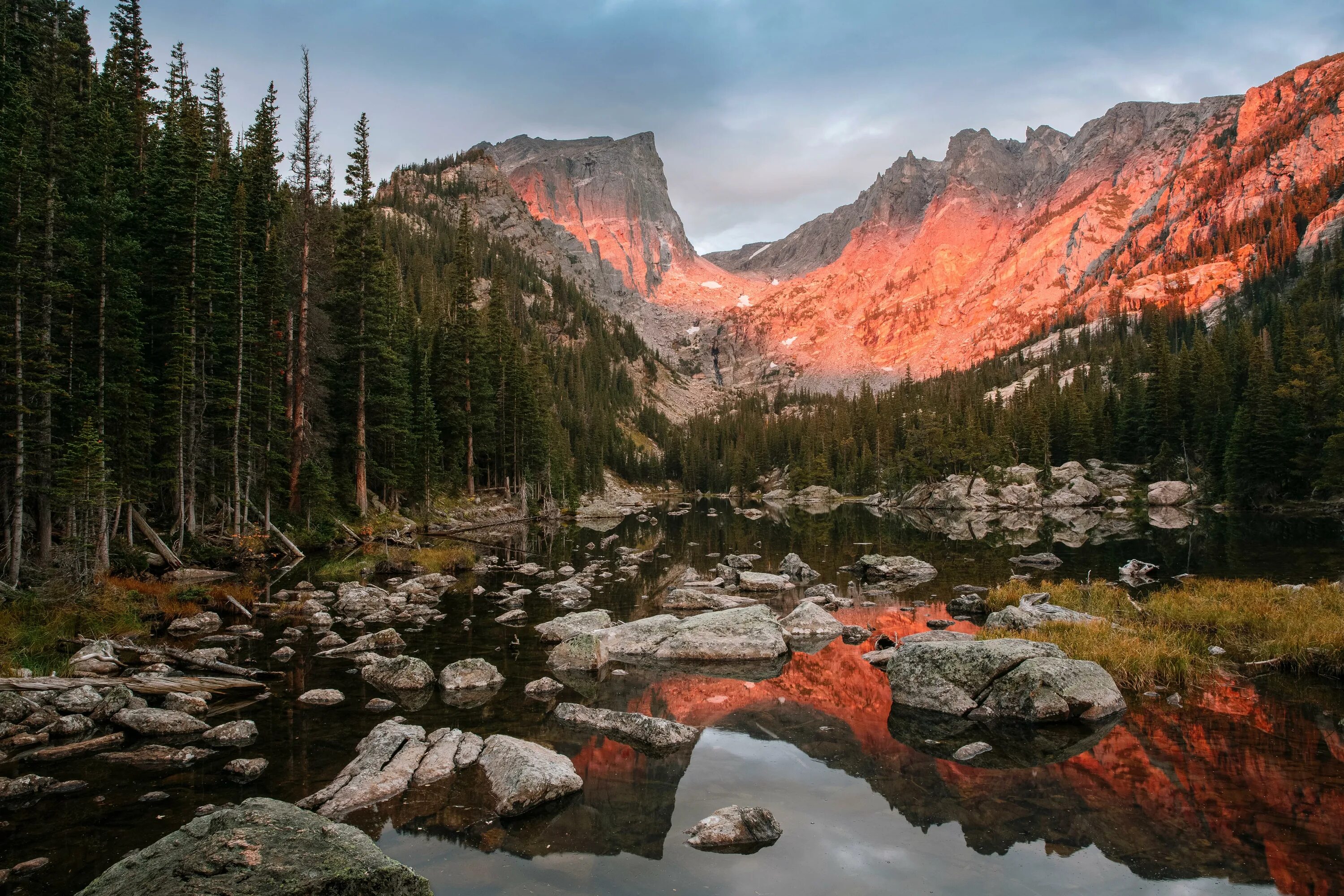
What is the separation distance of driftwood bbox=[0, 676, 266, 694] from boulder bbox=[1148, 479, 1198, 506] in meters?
90.8

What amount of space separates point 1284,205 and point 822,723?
831 feet

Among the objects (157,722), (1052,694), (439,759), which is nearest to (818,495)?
(1052,694)

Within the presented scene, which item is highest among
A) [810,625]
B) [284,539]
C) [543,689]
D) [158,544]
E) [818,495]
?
[158,544]

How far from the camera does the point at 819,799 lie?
924 cm

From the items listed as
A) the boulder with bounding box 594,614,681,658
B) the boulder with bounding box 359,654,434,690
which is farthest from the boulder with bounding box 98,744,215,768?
the boulder with bounding box 594,614,681,658

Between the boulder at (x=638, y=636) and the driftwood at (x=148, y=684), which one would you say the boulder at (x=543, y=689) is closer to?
the boulder at (x=638, y=636)

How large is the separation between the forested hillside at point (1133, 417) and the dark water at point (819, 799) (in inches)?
2287

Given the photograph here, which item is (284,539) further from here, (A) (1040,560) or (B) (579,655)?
(A) (1040,560)

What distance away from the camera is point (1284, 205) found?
18425 cm

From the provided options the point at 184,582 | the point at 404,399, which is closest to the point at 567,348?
the point at 404,399

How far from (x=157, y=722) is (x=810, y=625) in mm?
15408

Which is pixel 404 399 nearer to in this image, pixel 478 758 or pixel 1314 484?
pixel 478 758

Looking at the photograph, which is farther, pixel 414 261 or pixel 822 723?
Result: pixel 414 261

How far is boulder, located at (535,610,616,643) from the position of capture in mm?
18484
